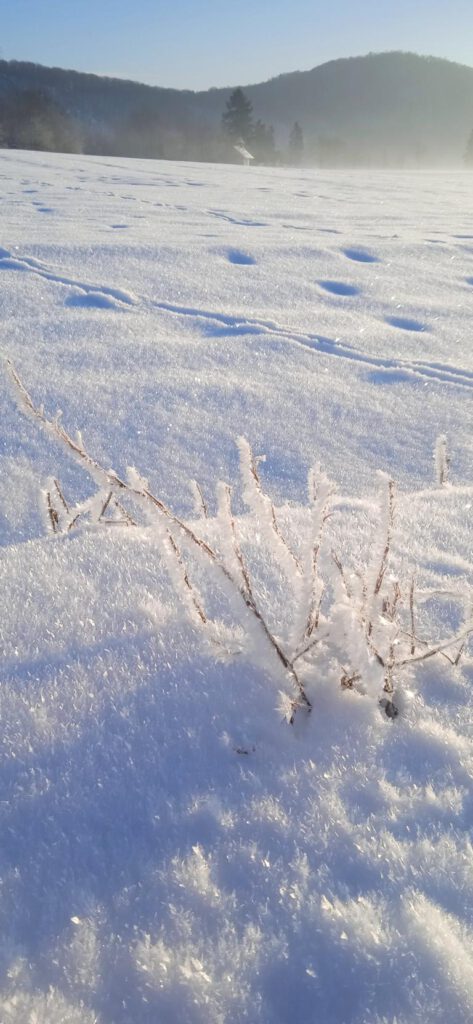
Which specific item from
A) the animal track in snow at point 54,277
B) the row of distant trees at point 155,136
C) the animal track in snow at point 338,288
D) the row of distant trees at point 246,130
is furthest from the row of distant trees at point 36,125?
the animal track in snow at point 338,288

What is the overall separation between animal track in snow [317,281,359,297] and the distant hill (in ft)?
115

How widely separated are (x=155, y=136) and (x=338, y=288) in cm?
4885

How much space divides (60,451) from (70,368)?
59 cm

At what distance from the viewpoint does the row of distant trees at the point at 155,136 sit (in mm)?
32688

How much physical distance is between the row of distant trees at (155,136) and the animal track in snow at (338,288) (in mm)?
30298

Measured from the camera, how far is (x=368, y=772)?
2.73 feet

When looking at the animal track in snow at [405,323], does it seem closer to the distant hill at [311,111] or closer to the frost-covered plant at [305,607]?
the frost-covered plant at [305,607]

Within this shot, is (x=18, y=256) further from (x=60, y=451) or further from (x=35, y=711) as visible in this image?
(x=35, y=711)

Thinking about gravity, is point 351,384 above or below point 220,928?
above

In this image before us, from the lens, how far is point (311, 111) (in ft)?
313

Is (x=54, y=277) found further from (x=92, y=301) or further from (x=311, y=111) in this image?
(x=311, y=111)

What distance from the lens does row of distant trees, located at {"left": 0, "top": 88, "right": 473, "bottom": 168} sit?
32.7m

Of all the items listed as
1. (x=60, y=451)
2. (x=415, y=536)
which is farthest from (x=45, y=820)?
(x=60, y=451)

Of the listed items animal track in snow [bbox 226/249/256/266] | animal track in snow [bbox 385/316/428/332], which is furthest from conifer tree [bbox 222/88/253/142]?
animal track in snow [bbox 385/316/428/332]
